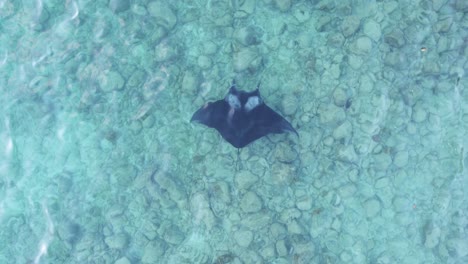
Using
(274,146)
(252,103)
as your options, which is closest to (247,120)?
(252,103)

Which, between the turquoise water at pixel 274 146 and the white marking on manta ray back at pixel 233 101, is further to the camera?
the turquoise water at pixel 274 146

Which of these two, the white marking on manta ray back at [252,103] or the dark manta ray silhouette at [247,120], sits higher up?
the white marking on manta ray back at [252,103]

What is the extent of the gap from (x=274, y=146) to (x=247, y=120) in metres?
0.63

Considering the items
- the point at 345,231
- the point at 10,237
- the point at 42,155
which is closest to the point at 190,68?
the point at 42,155

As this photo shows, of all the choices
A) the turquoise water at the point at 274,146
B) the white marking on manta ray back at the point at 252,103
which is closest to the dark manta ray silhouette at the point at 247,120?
the white marking on manta ray back at the point at 252,103

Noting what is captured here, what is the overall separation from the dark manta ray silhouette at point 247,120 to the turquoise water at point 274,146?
40cm

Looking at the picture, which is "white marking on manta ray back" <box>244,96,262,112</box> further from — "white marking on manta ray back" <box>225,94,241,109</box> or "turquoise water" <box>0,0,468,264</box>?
"turquoise water" <box>0,0,468,264</box>

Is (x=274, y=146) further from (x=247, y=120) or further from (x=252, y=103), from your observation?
(x=252, y=103)

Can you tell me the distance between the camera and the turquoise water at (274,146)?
225 inches

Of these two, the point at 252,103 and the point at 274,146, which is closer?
the point at 252,103

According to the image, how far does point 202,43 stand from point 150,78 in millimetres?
918

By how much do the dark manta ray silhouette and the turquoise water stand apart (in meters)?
0.40

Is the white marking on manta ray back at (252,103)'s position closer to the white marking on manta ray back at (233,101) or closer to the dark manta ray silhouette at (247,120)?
the dark manta ray silhouette at (247,120)

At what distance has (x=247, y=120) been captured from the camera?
5359 mm
